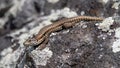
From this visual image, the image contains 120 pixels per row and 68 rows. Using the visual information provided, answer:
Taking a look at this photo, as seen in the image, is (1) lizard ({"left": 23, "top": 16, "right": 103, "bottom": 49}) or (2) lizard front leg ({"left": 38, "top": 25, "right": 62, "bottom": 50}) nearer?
(2) lizard front leg ({"left": 38, "top": 25, "right": 62, "bottom": 50})

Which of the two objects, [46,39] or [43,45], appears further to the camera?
[46,39]

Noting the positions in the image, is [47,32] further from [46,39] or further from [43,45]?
[43,45]

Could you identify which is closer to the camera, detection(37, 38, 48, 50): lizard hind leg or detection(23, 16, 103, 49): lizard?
detection(37, 38, 48, 50): lizard hind leg

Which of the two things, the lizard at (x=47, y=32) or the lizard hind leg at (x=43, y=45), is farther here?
the lizard at (x=47, y=32)

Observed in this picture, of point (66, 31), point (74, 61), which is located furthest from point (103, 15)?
point (74, 61)

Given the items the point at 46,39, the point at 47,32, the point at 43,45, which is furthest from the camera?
the point at 47,32

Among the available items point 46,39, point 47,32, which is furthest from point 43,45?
point 47,32

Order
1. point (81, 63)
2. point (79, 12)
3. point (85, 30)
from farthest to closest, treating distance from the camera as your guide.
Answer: point (79, 12)
point (85, 30)
point (81, 63)

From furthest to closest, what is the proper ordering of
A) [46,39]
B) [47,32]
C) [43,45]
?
[47,32] → [46,39] → [43,45]

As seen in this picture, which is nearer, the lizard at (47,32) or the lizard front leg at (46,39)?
the lizard front leg at (46,39)

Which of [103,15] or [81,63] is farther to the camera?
[103,15]

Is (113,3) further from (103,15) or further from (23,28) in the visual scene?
(23,28)
